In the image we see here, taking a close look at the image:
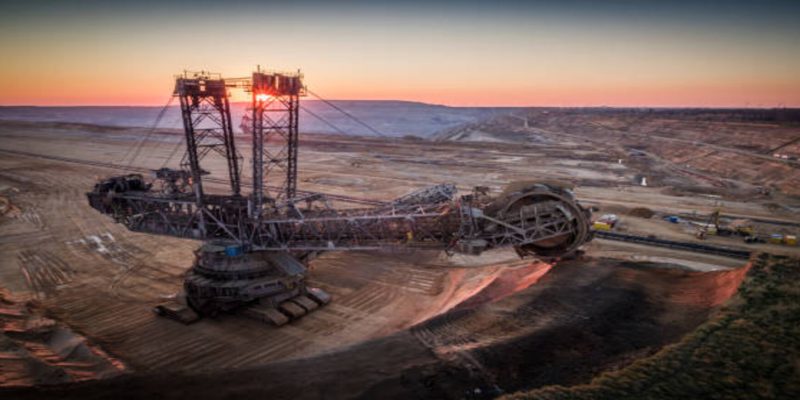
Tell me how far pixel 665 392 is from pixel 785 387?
3.53m

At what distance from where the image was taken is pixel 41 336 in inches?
792

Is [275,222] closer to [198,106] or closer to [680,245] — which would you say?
[198,106]

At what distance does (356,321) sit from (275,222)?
673 centimetres

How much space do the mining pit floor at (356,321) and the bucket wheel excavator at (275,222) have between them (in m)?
1.63

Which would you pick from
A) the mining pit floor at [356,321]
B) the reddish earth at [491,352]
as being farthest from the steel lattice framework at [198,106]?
the reddish earth at [491,352]

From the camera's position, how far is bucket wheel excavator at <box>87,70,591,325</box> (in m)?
18.9

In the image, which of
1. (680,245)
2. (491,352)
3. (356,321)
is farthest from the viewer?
(680,245)

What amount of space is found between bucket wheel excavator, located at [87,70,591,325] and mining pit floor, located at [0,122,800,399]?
1.63 meters

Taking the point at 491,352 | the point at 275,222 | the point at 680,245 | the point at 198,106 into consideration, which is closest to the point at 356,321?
the point at 275,222

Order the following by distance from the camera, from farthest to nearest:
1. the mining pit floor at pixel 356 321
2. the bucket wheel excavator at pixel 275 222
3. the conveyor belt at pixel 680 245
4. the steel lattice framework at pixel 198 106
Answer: the conveyor belt at pixel 680 245
the steel lattice framework at pixel 198 106
the bucket wheel excavator at pixel 275 222
the mining pit floor at pixel 356 321

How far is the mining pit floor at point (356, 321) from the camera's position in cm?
1544

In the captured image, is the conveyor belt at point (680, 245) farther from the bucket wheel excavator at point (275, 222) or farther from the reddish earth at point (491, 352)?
the bucket wheel excavator at point (275, 222)

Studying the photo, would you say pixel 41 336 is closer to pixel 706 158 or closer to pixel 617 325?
pixel 617 325

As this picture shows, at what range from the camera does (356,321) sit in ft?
74.0
